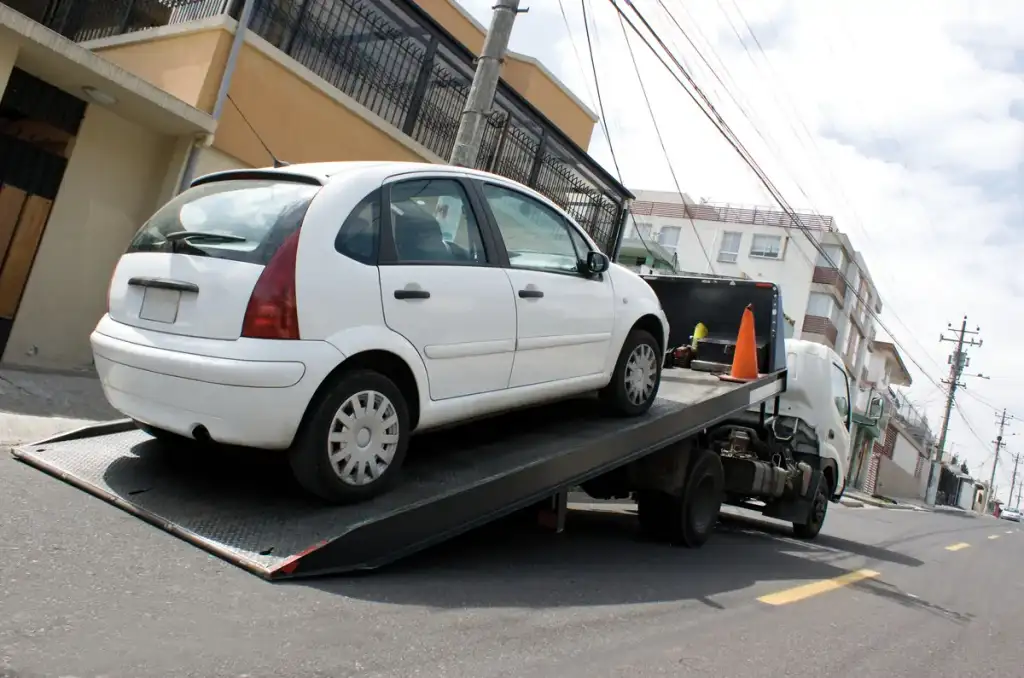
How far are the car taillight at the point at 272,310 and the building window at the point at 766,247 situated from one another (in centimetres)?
4928

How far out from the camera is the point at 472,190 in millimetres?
4840

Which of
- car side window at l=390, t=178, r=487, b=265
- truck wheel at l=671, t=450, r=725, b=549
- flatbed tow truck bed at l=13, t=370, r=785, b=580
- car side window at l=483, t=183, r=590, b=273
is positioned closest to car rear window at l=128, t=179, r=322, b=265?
car side window at l=390, t=178, r=487, b=265

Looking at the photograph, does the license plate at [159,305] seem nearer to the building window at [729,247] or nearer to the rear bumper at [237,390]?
the rear bumper at [237,390]

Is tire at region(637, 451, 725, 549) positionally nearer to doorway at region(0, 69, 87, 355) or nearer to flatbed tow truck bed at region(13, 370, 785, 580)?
flatbed tow truck bed at region(13, 370, 785, 580)

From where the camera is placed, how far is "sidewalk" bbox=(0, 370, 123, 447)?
231 inches

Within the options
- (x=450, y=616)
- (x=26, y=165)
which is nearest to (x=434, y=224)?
(x=450, y=616)

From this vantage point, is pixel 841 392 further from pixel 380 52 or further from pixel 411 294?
pixel 411 294

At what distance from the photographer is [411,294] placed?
13.6 feet

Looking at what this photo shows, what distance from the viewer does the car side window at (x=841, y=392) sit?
34.7 feet

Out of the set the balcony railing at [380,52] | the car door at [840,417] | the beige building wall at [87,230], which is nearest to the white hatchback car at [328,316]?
the beige building wall at [87,230]

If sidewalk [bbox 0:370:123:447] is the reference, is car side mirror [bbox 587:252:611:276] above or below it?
above

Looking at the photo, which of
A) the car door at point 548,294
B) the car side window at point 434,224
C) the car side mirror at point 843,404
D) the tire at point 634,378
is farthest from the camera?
the car side mirror at point 843,404

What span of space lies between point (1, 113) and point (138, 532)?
24.2ft

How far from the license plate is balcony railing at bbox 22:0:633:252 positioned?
260 inches
